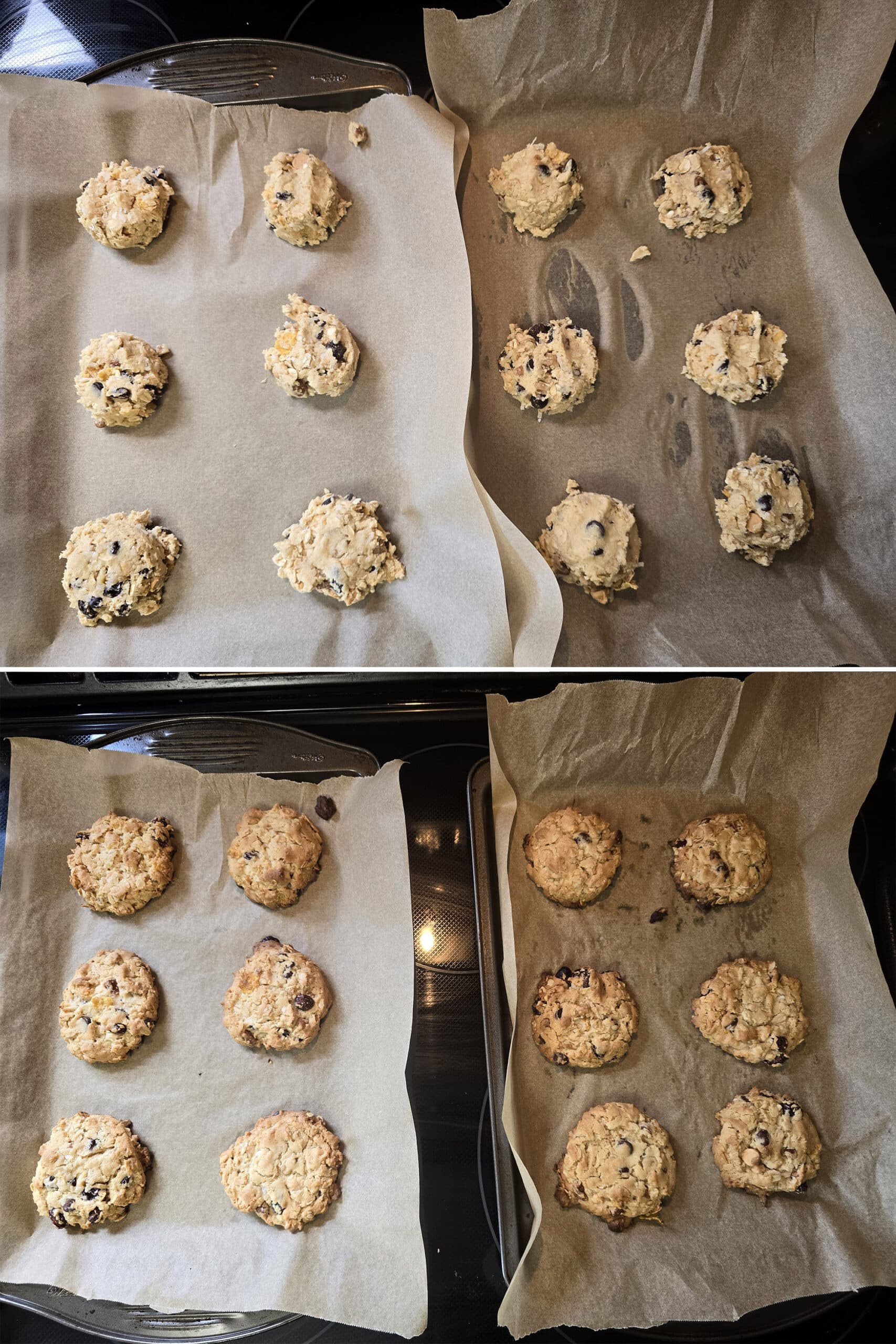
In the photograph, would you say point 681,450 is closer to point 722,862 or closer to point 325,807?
point 722,862

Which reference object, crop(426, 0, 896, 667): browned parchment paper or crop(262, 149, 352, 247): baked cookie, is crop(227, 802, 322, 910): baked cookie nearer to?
crop(426, 0, 896, 667): browned parchment paper

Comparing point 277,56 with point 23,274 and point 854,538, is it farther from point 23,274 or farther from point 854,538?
point 854,538

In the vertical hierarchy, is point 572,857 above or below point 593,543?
below

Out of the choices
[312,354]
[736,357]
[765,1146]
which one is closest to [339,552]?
[312,354]

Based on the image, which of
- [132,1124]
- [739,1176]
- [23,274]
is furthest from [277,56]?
[739,1176]

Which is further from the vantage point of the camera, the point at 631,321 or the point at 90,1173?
the point at 631,321

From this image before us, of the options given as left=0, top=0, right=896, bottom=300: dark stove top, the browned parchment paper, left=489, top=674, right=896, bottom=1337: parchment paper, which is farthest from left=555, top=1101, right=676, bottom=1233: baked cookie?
left=0, top=0, right=896, bottom=300: dark stove top
